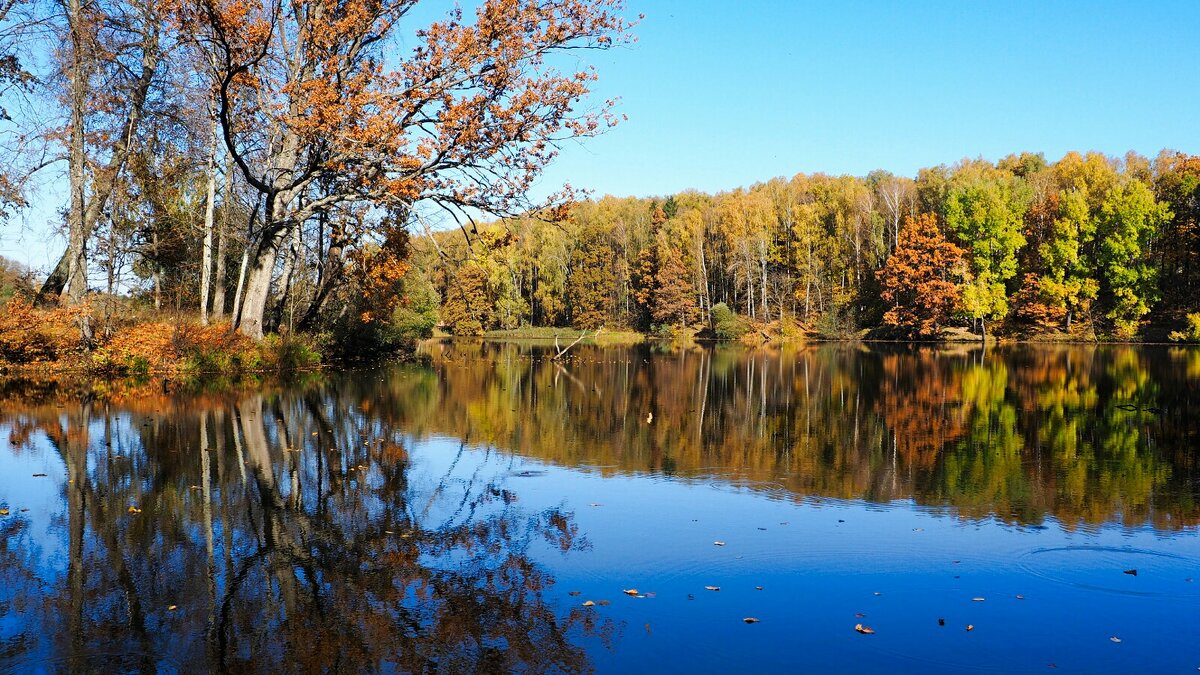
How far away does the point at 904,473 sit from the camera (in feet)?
34.4

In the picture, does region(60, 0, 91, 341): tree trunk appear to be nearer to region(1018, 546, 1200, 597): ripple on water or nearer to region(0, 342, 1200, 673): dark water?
region(0, 342, 1200, 673): dark water

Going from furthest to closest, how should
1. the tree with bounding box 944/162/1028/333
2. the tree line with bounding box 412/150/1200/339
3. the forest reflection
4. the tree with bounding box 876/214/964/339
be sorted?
1. the tree with bounding box 876/214/964/339
2. the tree with bounding box 944/162/1028/333
3. the tree line with bounding box 412/150/1200/339
4. the forest reflection

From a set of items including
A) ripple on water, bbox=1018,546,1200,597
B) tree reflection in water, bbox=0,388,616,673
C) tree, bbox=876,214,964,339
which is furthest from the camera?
tree, bbox=876,214,964,339

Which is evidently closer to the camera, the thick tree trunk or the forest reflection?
the forest reflection

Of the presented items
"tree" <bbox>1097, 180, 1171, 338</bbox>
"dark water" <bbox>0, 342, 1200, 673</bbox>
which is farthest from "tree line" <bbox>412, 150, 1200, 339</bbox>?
"dark water" <bbox>0, 342, 1200, 673</bbox>

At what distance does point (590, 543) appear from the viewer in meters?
7.14

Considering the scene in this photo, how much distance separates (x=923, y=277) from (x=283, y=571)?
6555cm

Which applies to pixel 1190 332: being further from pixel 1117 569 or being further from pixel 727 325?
pixel 1117 569

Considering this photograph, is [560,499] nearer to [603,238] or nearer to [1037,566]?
[1037,566]

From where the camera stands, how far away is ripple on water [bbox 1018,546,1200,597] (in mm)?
6078

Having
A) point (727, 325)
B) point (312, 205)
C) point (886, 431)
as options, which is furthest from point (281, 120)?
point (727, 325)

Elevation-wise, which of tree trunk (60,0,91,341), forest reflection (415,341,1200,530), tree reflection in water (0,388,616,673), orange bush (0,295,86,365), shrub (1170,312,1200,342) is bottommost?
tree reflection in water (0,388,616,673)

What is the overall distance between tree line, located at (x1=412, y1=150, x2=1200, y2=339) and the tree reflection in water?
36599 millimetres

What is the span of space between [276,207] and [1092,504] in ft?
69.2
